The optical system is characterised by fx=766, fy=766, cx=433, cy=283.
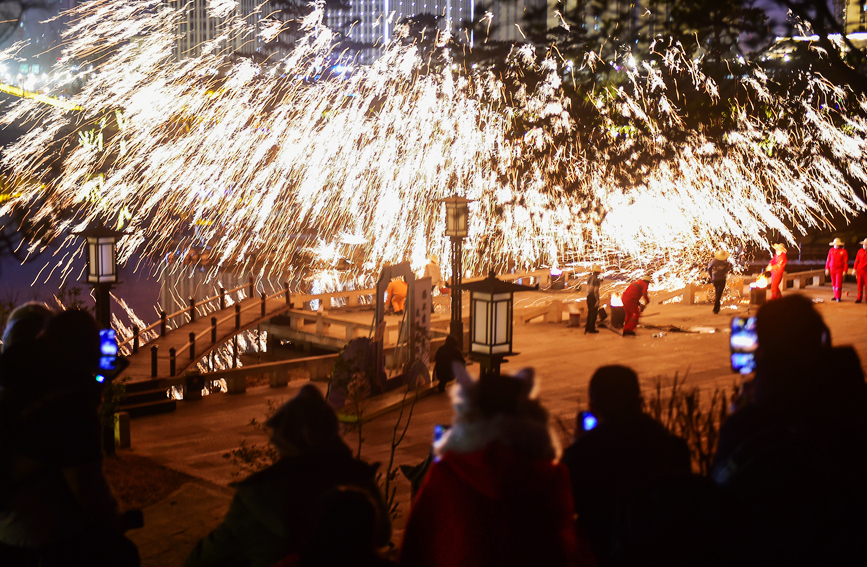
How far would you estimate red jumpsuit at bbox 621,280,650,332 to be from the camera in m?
15.2

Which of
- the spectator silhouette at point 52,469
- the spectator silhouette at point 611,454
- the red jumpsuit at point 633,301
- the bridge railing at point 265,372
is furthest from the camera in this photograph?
the red jumpsuit at point 633,301

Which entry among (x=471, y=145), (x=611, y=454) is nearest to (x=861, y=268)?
(x=471, y=145)

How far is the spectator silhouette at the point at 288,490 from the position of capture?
7.85 feet

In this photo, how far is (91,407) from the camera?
295cm

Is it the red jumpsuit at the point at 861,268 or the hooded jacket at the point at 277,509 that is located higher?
the red jumpsuit at the point at 861,268

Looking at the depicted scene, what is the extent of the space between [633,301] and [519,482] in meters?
13.4

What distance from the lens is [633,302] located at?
50.2ft

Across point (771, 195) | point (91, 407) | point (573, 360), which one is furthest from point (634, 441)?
point (771, 195)

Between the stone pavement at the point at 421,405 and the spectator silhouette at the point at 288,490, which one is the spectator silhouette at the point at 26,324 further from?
the stone pavement at the point at 421,405

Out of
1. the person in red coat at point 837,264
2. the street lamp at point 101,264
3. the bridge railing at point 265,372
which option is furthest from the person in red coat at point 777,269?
the street lamp at point 101,264

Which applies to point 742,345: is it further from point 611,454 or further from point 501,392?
point 501,392

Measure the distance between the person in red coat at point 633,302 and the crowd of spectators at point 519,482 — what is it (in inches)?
488

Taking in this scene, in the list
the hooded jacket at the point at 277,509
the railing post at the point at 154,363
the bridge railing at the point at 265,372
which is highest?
the hooded jacket at the point at 277,509

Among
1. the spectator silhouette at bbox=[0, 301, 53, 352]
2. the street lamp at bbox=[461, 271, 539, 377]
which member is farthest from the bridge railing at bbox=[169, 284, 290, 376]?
the spectator silhouette at bbox=[0, 301, 53, 352]
